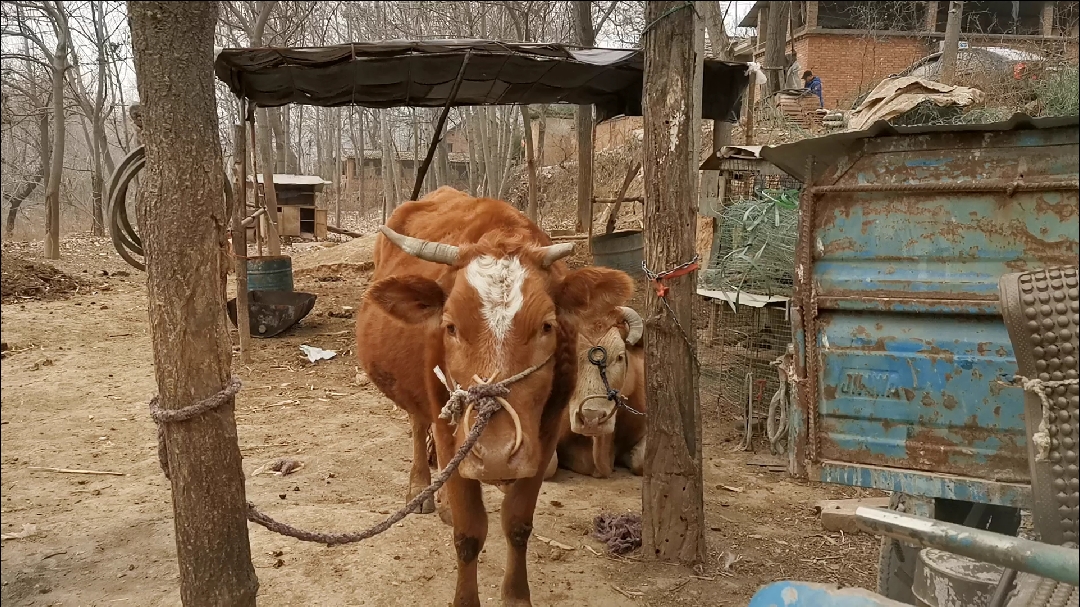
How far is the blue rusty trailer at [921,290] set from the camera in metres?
2.46

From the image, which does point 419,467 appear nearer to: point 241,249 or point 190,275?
point 190,275

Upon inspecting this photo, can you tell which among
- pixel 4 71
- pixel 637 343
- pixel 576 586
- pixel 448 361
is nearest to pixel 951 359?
pixel 448 361

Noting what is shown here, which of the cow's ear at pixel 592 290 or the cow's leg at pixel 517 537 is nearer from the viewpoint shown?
the cow's ear at pixel 592 290

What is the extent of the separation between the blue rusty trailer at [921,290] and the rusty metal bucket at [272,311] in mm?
8813

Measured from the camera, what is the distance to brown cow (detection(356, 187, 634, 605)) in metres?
3.23

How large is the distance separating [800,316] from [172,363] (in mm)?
2287

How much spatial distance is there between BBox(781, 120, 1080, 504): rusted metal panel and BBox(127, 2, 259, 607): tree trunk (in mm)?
2028

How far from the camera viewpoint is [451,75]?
7172 millimetres

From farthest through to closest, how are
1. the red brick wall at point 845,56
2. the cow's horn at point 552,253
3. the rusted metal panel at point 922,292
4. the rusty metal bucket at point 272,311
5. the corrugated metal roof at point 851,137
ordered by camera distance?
the red brick wall at point 845,56
the rusty metal bucket at point 272,311
the cow's horn at point 552,253
the rusted metal panel at point 922,292
the corrugated metal roof at point 851,137

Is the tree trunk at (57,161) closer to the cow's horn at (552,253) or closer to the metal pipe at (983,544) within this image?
the cow's horn at (552,253)

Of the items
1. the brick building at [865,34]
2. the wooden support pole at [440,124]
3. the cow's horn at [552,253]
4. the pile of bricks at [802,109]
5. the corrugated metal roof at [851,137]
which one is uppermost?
the brick building at [865,34]

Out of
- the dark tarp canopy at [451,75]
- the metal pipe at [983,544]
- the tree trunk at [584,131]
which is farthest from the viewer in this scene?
the tree trunk at [584,131]

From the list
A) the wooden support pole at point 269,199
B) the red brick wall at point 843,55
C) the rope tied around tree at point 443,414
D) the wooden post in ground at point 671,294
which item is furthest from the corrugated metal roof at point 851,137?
the red brick wall at point 843,55

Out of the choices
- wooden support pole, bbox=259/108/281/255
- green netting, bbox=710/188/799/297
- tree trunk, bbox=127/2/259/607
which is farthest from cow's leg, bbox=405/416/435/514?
wooden support pole, bbox=259/108/281/255
